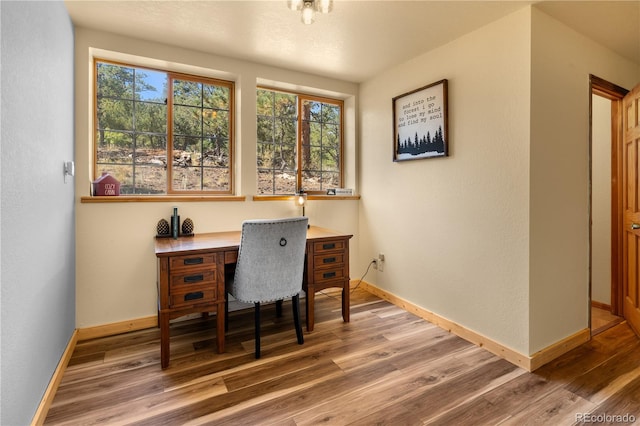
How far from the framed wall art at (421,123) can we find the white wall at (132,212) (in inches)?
44.0

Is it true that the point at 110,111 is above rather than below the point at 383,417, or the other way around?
above

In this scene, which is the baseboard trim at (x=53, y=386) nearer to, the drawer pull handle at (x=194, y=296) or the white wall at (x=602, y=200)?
the drawer pull handle at (x=194, y=296)

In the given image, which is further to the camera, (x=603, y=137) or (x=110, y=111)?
(x=603, y=137)

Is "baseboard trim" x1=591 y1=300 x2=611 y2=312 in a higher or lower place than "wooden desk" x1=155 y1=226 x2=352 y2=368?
lower

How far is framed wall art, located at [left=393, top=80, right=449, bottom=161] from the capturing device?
2557 mm

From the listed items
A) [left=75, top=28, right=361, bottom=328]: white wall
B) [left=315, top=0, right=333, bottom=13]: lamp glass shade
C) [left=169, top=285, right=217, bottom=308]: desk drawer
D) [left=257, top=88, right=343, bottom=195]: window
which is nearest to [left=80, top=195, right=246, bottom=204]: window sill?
[left=75, top=28, right=361, bottom=328]: white wall

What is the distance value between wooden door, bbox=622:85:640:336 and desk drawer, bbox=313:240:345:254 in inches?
86.1

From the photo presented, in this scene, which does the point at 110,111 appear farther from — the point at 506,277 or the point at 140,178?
the point at 506,277

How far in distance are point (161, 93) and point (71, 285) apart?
1655 mm

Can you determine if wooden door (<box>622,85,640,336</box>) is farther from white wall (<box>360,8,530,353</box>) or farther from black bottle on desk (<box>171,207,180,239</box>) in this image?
black bottle on desk (<box>171,207,180,239</box>)

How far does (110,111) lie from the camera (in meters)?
2.56

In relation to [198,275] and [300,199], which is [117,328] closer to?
[198,275]

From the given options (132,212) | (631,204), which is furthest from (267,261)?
(631,204)

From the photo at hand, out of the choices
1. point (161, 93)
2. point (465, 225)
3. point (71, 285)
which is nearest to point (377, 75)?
point (465, 225)
